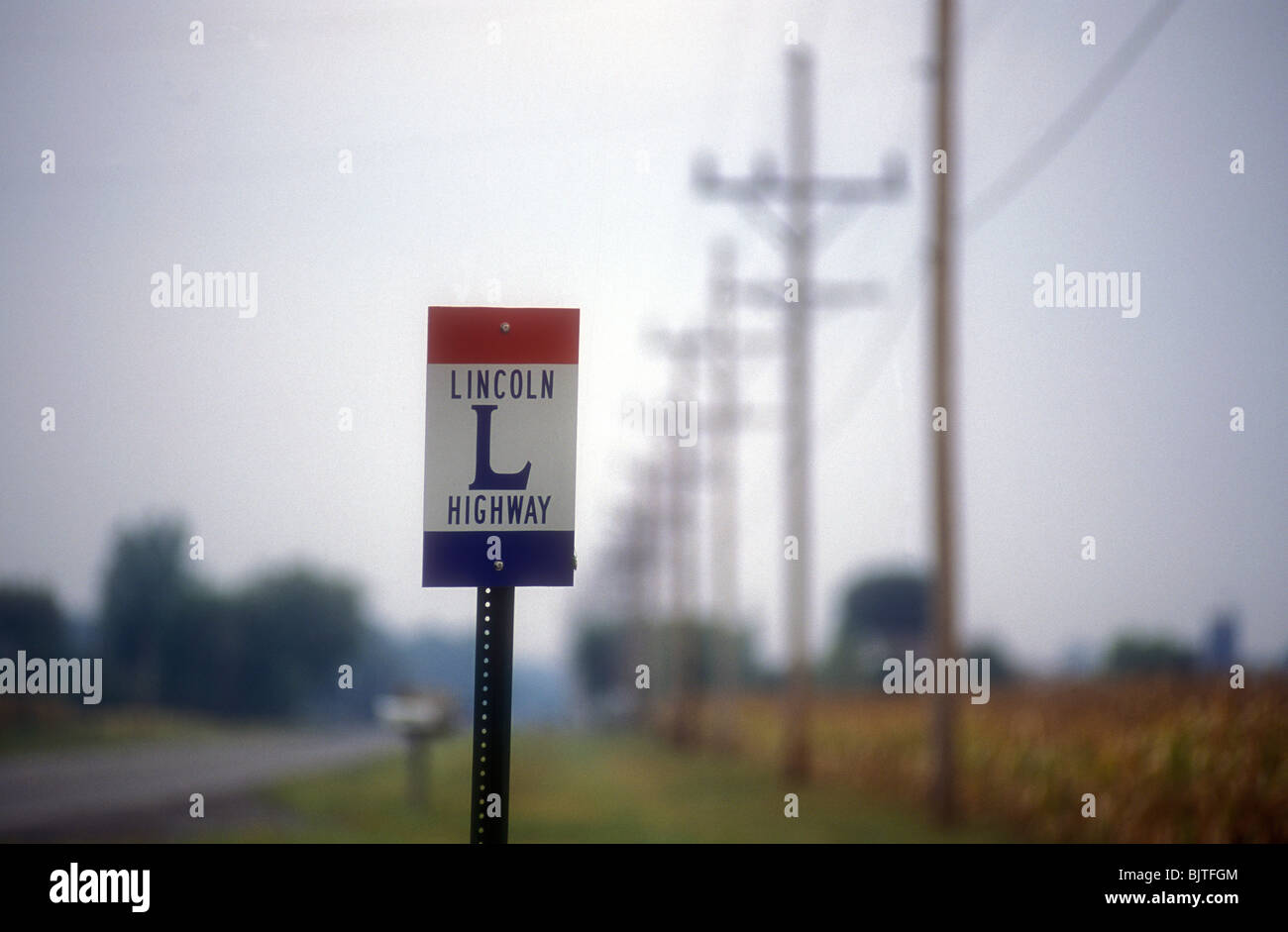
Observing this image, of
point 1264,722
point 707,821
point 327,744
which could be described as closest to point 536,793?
point 707,821

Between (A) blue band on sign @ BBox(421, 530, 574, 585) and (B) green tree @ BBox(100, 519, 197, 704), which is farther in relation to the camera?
(B) green tree @ BBox(100, 519, 197, 704)

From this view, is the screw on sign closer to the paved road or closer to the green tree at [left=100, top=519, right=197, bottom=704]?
the paved road

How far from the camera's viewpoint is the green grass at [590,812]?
49.8 ft

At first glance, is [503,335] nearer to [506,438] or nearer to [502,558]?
[506,438]

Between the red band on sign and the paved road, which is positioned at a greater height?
the red band on sign

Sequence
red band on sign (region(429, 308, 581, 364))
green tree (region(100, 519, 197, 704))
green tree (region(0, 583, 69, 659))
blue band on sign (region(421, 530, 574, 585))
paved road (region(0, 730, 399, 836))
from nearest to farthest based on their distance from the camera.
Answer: blue band on sign (region(421, 530, 574, 585)) → red band on sign (region(429, 308, 581, 364)) → paved road (region(0, 730, 399, 836)) → green tree (region(0, 583, 69, 659)) → green tree (region(100, 519, 197, 704))

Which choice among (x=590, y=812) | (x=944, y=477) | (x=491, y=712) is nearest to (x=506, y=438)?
(x=491, y=712)

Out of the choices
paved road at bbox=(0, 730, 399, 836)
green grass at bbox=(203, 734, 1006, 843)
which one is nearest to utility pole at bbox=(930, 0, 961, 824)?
green grass at bbox=(203, 734, 1006, 843)

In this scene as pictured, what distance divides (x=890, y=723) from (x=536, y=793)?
636 cm

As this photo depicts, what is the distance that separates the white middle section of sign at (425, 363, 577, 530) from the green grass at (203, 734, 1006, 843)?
382 inches

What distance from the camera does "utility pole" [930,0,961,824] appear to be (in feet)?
55.2

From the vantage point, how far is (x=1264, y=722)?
43.1ft

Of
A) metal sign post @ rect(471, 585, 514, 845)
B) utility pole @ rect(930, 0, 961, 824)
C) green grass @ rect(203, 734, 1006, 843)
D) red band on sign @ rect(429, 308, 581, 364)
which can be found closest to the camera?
metal sign post @ rect(471, 585, 514, 845)
